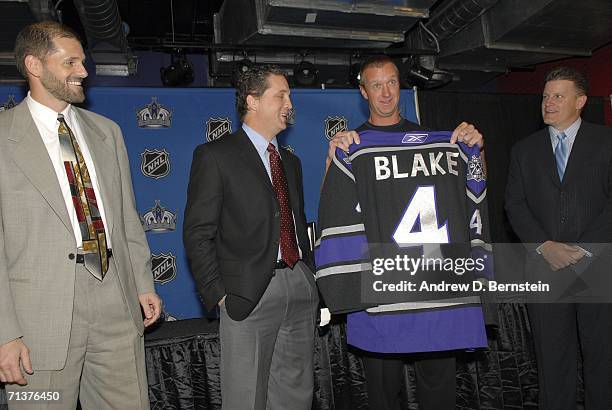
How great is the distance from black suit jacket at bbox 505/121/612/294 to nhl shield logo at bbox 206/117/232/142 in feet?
10.4

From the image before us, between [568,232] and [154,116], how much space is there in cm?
398

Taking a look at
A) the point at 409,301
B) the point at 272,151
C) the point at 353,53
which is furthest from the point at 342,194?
the point at 353,53

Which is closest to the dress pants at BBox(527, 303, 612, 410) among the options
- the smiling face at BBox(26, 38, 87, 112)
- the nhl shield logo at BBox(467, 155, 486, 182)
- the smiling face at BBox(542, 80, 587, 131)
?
the nhl shield logo at BBox(467, 155, 486, 182)

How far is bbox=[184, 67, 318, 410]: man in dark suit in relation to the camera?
237 centimetres

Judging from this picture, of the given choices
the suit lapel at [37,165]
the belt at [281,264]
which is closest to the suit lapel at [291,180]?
the belt at [281,264]

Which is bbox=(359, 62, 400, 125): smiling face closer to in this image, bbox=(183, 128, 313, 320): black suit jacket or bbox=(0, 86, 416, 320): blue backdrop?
bbox=(183, 128, 313, 320): black suit jacket

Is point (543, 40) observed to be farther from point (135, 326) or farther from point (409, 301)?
point (135, 326)

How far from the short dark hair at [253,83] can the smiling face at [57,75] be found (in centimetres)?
81

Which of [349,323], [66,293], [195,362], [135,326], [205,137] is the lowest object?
[195,362]

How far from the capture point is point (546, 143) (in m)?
3.31

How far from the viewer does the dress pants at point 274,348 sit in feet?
7.75

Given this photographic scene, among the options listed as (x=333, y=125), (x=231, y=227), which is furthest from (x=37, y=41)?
(x=333, y=125)

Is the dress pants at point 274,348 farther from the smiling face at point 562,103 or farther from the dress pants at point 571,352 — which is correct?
the smiling face at point 562,103

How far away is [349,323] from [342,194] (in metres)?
0.68
